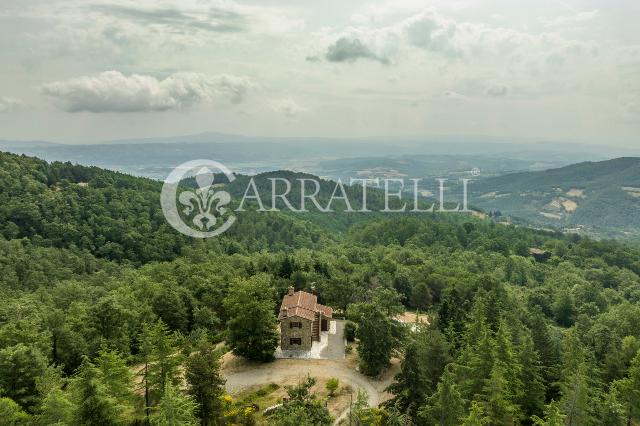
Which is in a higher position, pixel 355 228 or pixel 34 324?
pixel 34 324

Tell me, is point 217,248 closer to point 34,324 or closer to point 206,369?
point 34,324

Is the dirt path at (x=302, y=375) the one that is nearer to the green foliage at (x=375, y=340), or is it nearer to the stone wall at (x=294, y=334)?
the green foliage at (x=375, y=340)

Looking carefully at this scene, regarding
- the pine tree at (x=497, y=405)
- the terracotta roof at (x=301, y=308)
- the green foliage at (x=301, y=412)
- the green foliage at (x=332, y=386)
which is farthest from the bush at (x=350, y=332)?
the pine tree at (x=497, y=405)

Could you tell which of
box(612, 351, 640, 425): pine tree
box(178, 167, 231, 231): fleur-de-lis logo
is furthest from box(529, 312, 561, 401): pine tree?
box(178, 167, 231, 231): fleur-de-lis logo

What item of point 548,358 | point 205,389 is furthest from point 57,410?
point 548,358

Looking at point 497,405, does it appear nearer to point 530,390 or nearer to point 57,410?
point 530,390

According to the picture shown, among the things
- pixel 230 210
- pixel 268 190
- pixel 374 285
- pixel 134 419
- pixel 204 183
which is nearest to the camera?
pixel 134 419

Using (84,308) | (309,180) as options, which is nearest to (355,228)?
(309,180)
